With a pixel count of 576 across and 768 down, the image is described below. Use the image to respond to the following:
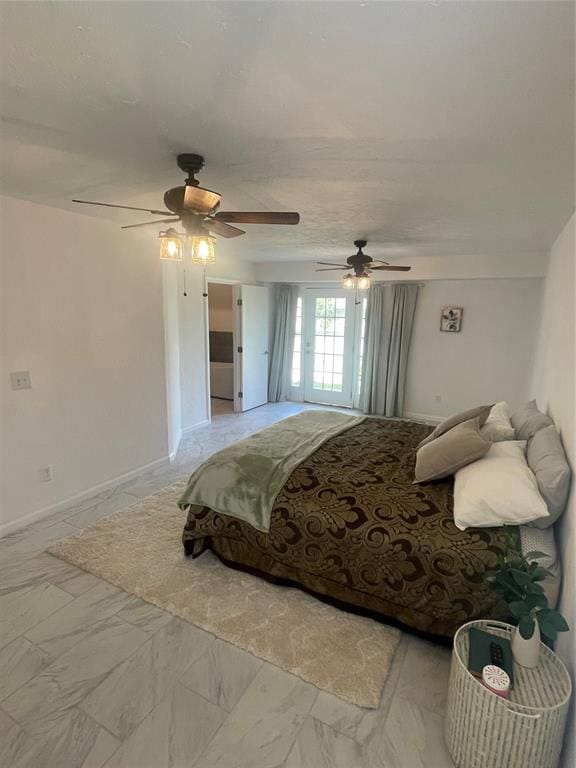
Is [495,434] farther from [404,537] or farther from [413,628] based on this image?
[413,628]

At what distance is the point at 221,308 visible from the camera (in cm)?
727

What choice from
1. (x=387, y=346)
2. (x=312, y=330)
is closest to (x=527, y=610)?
(x=387, y=346)

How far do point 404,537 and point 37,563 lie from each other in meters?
2.34

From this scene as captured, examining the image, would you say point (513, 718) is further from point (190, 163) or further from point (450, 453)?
point (190, 163)

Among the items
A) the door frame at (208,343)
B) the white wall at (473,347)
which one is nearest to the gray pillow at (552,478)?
the white wall at (473,347)

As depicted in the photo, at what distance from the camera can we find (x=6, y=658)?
6.17ft

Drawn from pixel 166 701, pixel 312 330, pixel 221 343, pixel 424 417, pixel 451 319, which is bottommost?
pixel 166 701

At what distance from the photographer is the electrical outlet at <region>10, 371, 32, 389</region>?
282 centimetres

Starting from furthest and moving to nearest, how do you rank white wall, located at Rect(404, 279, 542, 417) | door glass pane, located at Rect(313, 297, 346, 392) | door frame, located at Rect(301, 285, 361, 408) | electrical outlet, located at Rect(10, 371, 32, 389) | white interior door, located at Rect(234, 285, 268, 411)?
door glass pane, located at Rect(313, 297, 346, 392) → door frame, located at Rect(301, 285, 361, 408) → white interior door, located at Rect(234, 285, 268, 411) → white wall, located at Rect(404, 279, 542, 417) → electrical outlet, located at Rect(10, 371, 32, 389)

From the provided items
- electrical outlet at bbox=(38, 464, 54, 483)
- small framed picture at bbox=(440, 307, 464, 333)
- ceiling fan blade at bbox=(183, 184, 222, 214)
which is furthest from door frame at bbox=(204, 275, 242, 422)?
ceiling fan blade at bbox=(183, 184, 222, 214)

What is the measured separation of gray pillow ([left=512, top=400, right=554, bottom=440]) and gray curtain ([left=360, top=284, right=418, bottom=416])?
2960 millimetres

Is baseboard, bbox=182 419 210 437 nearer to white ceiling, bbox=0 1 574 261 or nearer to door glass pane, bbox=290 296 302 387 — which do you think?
door glass pane, bbox=290 296 302 387

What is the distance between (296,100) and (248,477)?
1965mm

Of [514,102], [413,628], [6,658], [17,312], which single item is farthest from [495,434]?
[17,312]
